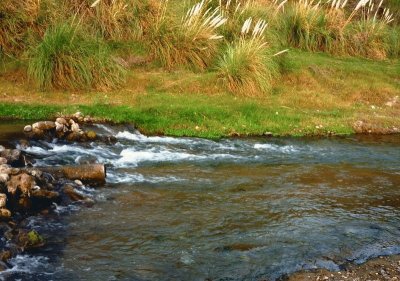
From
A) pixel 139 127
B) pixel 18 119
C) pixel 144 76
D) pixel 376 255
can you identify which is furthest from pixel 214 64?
pixel 376 255

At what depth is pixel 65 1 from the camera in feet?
59.7

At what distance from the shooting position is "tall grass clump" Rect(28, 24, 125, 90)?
15.7 metres

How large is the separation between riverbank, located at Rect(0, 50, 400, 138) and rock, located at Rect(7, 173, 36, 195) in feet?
17.9

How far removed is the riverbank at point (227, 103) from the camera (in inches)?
575

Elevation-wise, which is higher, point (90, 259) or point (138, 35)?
point (138, 35)

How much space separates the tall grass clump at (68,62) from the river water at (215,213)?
3093 mm

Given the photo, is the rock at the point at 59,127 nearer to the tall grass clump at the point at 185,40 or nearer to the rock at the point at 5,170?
the rock at the point at 5,170

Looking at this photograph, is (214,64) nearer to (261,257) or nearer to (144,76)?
(144,76)

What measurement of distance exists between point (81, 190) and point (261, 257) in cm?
383

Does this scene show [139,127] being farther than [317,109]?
No

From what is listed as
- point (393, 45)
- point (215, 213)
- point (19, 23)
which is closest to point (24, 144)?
point (215, 213)

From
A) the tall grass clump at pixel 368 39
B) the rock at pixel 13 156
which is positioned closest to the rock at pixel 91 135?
the rock at pixel 13 156

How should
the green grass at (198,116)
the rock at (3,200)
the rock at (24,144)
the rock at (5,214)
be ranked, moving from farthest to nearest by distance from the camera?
1. the green grass at (198,116)
2. the rock at (24,144)
3. the rock at (3,200)
4. the rock at (5,214)

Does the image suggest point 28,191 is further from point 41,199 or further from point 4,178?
point 4,178
